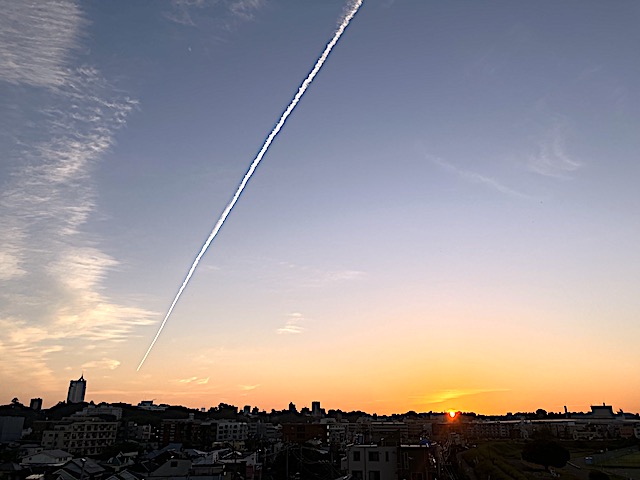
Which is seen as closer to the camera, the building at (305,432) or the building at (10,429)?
the building at (10,429)

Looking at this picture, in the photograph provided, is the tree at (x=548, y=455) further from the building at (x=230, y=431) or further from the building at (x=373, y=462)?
the building at (x=230, y=431)

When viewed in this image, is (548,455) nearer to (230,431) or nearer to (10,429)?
(230,431)

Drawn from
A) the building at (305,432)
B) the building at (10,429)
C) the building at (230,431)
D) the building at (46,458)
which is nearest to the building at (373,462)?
the building at (46,458)

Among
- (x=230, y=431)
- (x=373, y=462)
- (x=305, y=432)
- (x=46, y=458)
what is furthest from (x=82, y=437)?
(x=373, y=462)

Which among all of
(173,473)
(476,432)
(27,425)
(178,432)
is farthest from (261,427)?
(173,473)

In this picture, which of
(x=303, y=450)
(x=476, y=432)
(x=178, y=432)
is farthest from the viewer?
(x=476, y=432)

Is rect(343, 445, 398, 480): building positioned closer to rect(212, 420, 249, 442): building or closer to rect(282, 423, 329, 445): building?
rect(282, 423, 329, 445): building

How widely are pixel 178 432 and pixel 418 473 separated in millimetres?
66629

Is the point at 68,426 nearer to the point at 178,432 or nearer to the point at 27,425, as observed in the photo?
the point at 178,432

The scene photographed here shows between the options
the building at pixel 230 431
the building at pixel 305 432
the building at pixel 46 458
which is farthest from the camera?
the building at pixel 230 431

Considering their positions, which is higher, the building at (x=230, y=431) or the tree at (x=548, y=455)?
the building at (x=230, y=431)

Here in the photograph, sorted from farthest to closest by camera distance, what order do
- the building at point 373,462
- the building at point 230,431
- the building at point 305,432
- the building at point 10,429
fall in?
1. the building at point 230,431
2. the building at point 305,432
3. the building at point 10,429
4. the building at point 373,462

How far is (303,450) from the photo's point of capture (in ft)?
163

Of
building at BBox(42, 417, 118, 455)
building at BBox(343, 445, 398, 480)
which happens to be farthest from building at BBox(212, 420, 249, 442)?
building at BBox(343, 445, 398, 480)
